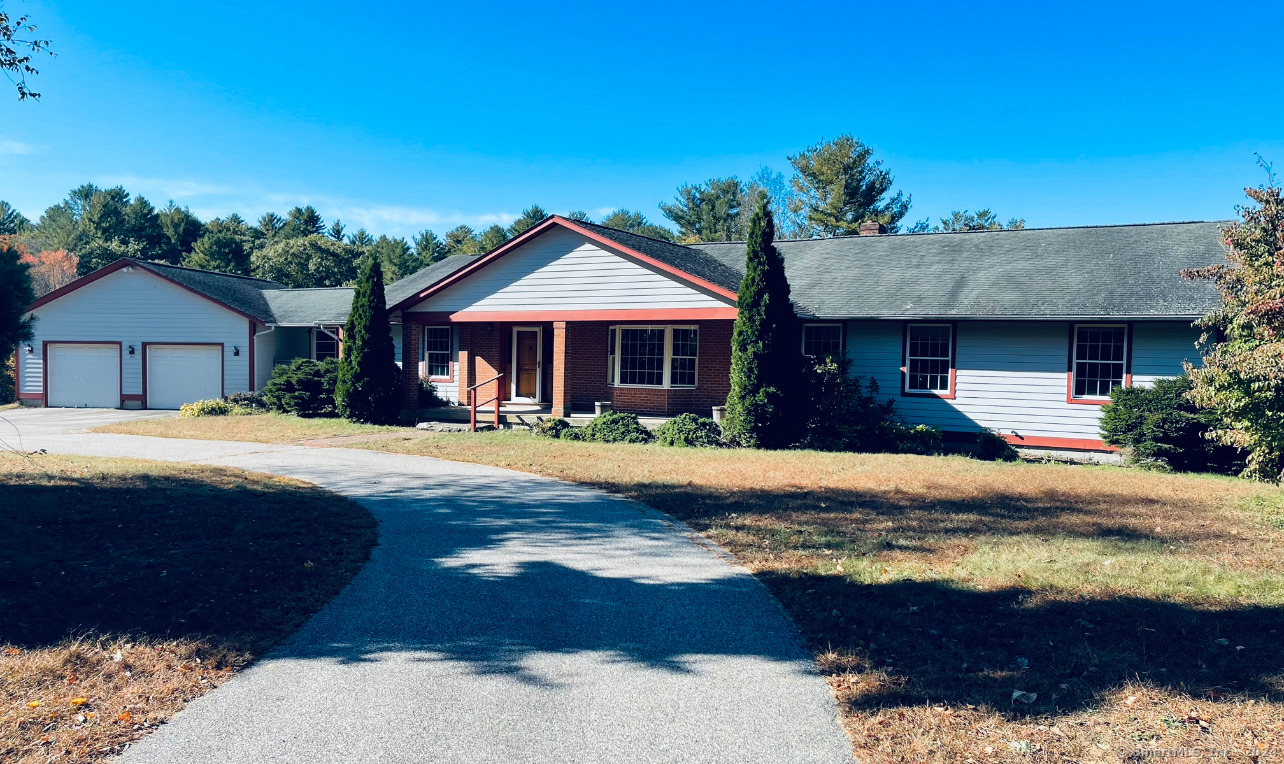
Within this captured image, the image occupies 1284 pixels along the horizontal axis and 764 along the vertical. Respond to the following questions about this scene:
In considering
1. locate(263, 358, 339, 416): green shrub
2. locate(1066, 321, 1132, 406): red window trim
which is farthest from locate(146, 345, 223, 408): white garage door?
locate(1066, 321, 1132, 406): red window trim

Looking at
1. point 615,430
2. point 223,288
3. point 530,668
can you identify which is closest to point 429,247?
point 223,288

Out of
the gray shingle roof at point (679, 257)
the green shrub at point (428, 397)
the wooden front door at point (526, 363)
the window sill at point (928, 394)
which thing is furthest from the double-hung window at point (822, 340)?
the green shrub at point (428, 397)

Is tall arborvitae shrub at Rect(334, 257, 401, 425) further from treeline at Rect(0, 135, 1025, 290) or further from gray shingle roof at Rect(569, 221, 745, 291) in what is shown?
treeline at Rect(0, 135, 1025, 290)

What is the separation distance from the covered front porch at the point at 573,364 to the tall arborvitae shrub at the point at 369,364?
834 millimetres

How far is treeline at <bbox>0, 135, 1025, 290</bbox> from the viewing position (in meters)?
48.5

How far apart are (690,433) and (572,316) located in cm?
426

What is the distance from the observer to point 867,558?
7.73 metres

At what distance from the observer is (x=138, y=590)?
6.15 metres

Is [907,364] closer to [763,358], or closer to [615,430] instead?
[763,358]

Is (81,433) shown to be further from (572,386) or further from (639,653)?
(639,653)

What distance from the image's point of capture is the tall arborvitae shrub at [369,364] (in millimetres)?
20641

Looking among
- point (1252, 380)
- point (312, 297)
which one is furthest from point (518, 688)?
point (312, 297)

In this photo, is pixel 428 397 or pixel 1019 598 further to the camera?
Answer: pixel 428 397

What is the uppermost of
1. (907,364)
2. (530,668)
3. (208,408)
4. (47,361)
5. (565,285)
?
(565,285)
